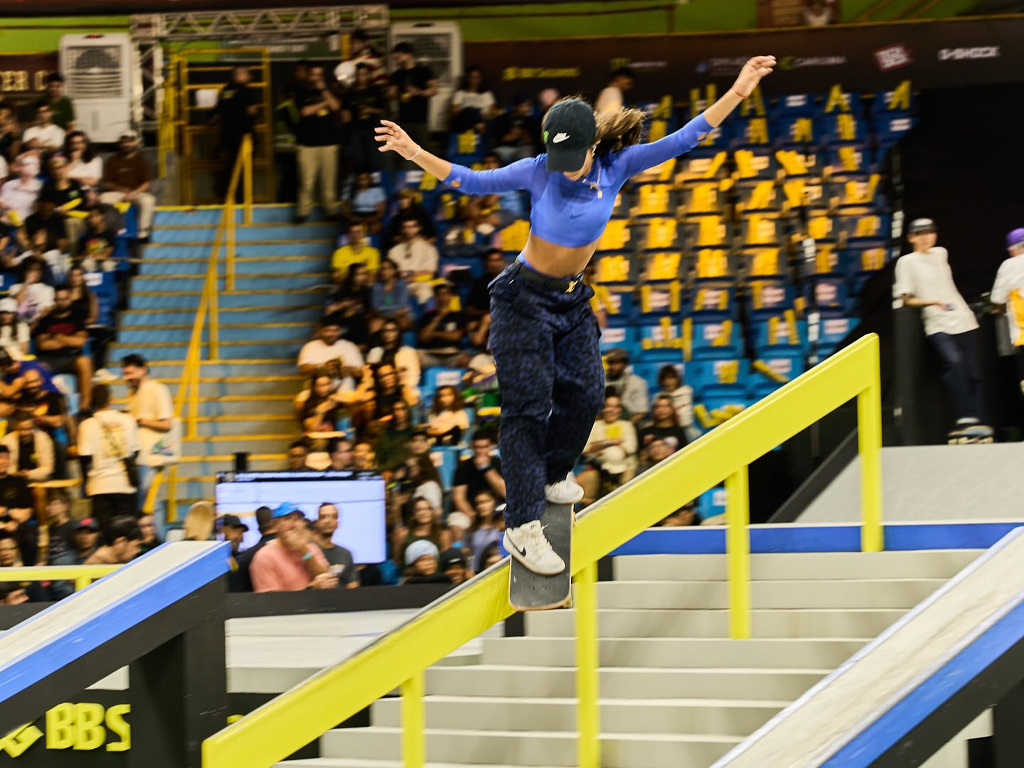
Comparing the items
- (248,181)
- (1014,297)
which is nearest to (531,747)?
(1014,297)

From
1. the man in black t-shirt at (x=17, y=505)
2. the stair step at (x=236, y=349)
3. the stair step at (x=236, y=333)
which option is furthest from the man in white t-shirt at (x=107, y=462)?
the stair step at (x=236, y=333)

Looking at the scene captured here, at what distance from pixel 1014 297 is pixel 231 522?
4.87m

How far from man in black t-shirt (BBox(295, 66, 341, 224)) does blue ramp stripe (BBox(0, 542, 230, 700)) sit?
9783 mm

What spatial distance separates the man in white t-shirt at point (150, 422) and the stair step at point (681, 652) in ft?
18.6

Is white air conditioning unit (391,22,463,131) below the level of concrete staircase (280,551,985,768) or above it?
above

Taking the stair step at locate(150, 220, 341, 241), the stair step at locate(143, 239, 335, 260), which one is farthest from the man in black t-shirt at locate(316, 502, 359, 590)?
the stair step at locate(150, 220, 341, 241)

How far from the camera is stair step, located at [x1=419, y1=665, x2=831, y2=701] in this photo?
4070 millimetres

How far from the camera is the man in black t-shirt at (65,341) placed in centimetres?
1081

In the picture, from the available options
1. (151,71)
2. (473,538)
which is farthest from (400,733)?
(151,71)

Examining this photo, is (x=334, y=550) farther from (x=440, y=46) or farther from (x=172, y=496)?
(x=440, y=46)

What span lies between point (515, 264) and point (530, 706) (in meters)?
1.43

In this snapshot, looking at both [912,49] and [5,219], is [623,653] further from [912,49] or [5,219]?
[912,49]

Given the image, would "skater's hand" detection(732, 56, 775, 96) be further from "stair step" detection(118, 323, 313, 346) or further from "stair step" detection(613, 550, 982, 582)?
"stair step" detection(118, 323, 313, 346)

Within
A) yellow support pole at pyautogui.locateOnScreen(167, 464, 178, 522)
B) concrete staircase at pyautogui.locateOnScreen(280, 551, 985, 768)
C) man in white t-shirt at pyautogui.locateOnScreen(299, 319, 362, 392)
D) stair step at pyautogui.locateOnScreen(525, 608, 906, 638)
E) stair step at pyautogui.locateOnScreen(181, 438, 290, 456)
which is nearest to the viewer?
concrete staircase at pyautogui.locateOnScreen(280, 551, 985, 768)
